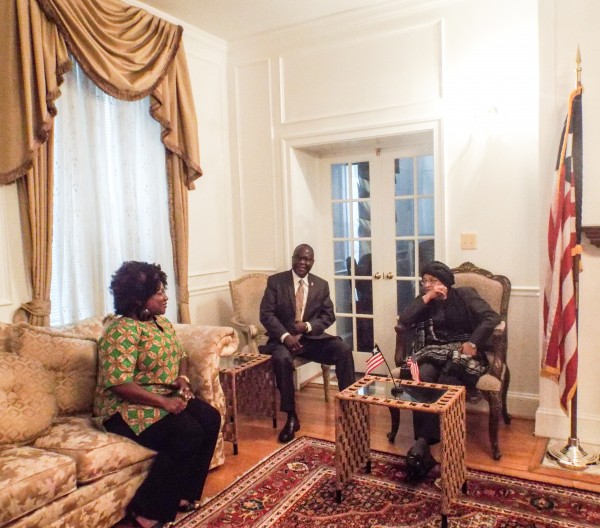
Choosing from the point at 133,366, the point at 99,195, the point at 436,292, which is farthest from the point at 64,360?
the point at 436,292

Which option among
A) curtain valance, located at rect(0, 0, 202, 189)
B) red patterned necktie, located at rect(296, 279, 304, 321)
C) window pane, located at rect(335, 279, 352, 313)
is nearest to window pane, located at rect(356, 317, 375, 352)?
window pane, located at rect(335, 279, 352, 313)

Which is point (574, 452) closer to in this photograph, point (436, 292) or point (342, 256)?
point (436, 292)

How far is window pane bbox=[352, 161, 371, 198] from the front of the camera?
4.38 meters

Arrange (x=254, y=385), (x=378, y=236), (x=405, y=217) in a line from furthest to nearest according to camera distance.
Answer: (x=378, y=236) < (x=405, y=217) < (x=254, y=385)

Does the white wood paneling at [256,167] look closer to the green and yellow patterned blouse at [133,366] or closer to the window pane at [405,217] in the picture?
the window pane at [405,217]

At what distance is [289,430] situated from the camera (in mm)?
3289

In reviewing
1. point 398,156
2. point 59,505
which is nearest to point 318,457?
point 59,505

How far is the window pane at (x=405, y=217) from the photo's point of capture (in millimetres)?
4176

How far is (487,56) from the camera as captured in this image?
3.50 metres

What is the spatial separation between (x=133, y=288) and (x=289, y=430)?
140 cm

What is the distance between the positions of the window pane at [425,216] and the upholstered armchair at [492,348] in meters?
0.55

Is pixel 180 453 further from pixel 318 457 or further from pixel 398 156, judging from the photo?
pixel 398 156

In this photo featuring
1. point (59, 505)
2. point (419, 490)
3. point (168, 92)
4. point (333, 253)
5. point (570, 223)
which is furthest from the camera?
point (333, 253)

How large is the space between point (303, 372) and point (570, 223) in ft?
7.87
